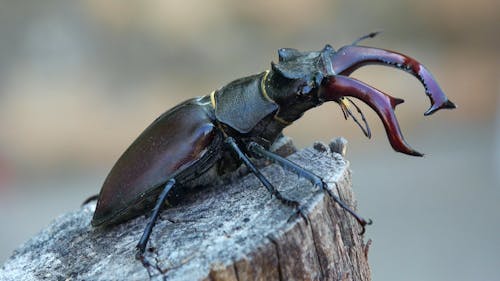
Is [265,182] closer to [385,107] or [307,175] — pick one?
[307,175]

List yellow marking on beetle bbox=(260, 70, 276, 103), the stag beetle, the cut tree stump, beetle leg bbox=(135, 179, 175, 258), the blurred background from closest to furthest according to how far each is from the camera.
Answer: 1. the cut tree stump
2. beetle leg bbox=(135, 179, 175, 258)
3. the stag beetle
4. yellow marking on beetle bbox=(260, 70, 276, 103)
5. the blurred background

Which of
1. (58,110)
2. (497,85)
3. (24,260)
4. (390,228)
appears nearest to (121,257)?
(24,260)

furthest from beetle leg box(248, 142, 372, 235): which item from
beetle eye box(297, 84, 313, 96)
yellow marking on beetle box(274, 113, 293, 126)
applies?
beetle eye box(297, 84, 313, 96)

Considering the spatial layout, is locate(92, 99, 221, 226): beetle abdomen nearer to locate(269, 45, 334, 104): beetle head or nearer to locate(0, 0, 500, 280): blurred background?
locate(269, 45, 334, 104): beetle head

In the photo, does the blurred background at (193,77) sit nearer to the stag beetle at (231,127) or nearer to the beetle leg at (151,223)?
the stag beetle at (231,127)

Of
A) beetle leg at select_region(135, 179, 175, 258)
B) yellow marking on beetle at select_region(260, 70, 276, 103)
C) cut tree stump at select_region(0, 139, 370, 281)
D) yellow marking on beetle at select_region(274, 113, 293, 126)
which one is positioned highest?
yellow marking on beetle at select_region(260, 70, 276, 103)

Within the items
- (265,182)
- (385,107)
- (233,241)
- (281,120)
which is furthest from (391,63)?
(233,241)
